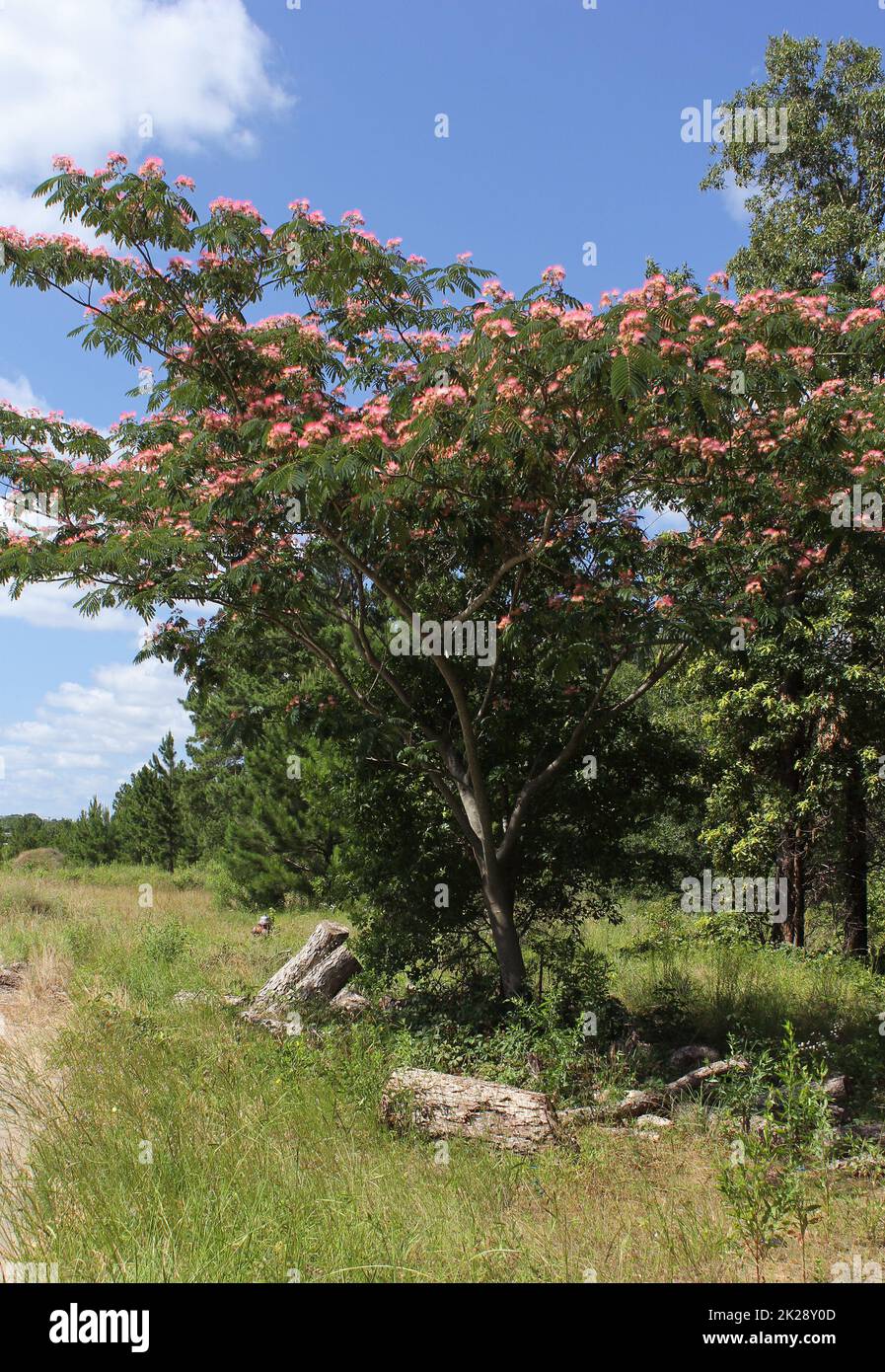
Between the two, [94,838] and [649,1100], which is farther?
[94,838]

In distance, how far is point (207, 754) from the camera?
31.6 metres

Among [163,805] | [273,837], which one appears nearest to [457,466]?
[273,837]

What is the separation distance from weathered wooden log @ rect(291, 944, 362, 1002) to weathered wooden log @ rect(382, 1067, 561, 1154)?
3.48m

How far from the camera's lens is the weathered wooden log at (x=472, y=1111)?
6707 mm

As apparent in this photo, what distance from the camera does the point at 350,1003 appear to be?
10352 millimetres

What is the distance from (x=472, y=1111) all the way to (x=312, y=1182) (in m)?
1.82

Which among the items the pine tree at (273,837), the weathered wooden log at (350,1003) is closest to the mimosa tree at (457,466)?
the weathered wooden log at (350,1003)

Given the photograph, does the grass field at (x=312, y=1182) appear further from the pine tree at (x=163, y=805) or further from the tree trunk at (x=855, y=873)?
the pine tree at (x=163, y=805)

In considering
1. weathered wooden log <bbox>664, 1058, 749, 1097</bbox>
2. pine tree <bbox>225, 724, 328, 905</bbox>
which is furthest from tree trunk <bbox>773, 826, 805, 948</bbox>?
pine tree <bbox>225, 724, 328, 905</bbox>

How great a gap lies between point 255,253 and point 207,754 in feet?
79.4

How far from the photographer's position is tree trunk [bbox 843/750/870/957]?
15.5 m

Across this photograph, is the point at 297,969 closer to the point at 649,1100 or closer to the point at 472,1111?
the point at 472,1111

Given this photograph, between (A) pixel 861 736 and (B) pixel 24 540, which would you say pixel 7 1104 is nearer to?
(B) pixel 24 540

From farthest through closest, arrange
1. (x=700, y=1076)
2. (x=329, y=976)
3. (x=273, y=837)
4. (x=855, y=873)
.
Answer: (x=273, y=837), (x=855, y=873), (x=329, y=976), (x=700, y=1076)
